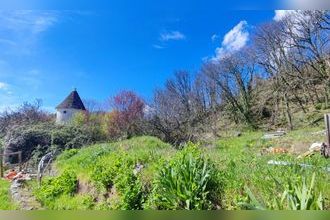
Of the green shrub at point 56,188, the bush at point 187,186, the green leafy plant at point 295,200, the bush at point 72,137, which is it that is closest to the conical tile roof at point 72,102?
the bush at point 72,137

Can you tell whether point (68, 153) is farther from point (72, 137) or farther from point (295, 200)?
point (295, 200)

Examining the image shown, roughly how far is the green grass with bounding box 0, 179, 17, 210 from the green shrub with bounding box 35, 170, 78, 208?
0.29 m

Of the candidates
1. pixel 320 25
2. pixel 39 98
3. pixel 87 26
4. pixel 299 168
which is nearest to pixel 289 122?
pixel 320 25

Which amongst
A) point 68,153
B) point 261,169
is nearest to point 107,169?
point 68,153

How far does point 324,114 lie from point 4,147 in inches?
148

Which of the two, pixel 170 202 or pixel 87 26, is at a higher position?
pixel 87 26

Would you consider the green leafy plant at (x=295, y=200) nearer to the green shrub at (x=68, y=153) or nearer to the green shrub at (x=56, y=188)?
the green shrub at (x=56, y=188)

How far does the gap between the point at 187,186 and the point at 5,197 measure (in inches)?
101

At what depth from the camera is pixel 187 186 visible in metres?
3.22

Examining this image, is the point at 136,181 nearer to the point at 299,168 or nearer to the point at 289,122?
the point at 299,168

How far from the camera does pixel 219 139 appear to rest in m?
5.04

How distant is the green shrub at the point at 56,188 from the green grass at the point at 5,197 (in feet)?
0.97

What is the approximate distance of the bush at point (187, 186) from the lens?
3129mm

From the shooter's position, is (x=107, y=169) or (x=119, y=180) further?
(x=107, y=169)
